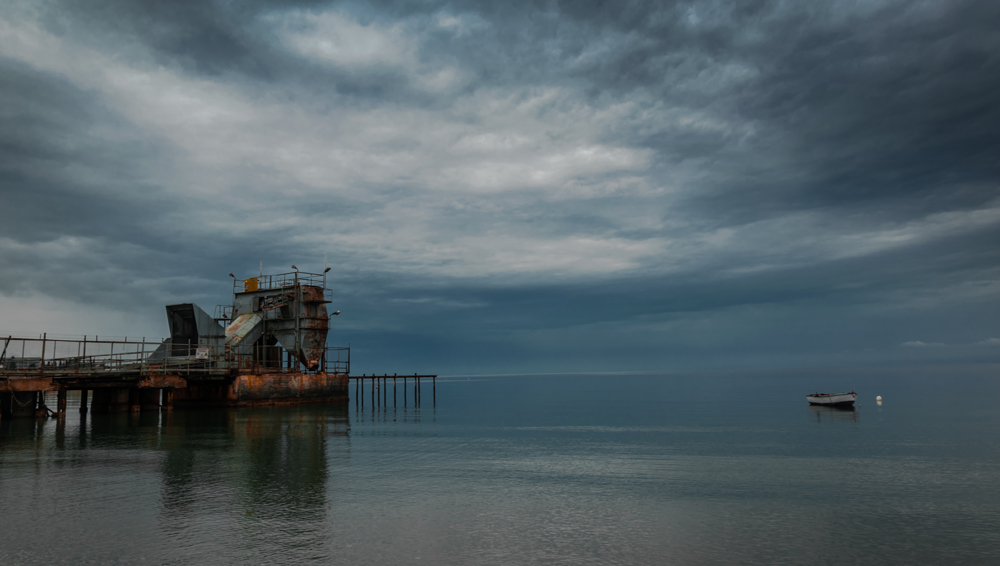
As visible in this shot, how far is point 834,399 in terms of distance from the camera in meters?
66.5

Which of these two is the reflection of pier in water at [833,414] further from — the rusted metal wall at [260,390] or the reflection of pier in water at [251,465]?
the rusted metal wall at [260,390]

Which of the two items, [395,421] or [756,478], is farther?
[395,421]

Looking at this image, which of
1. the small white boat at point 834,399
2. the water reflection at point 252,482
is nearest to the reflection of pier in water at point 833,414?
the small white boat at point 834,399

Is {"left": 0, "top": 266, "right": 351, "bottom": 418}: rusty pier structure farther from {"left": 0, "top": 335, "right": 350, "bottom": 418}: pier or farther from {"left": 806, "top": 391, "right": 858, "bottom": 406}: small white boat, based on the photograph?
{"left": 806, "top": 391, "right": 858, "bottom": 406}: small white boat

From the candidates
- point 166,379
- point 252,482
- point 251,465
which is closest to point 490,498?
point 252,482

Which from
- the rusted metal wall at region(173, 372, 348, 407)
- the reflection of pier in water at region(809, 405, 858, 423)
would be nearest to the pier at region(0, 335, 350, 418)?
the rusted metal wall at region(173, 372, 348, 407)

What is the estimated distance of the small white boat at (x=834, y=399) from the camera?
65312 mm

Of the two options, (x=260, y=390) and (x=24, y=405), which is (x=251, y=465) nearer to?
(x=260, y=390)

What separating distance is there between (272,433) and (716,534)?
1177 inches

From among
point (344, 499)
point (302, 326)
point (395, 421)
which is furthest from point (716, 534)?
point (302, 326)

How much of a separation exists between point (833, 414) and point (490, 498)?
51.4 metres

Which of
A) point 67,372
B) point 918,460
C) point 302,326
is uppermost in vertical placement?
point 302,326

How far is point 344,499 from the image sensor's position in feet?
65.7

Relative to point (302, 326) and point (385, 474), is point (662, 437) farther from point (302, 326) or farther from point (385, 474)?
point (302, 326)
